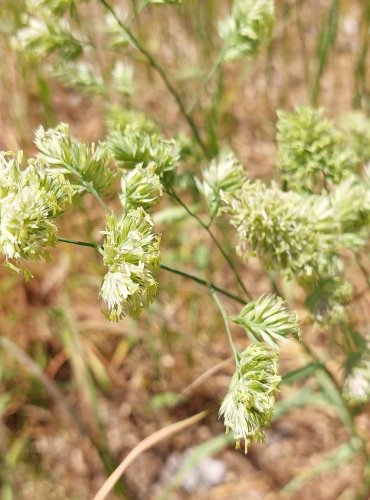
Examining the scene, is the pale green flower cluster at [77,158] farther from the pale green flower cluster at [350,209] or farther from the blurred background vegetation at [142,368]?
the blurred background vegetation at [142,368]

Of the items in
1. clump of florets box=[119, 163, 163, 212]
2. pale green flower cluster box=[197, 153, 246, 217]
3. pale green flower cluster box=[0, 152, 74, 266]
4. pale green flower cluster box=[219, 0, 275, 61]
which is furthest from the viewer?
pale green flower cluster box=[219, 0, 275, 61]

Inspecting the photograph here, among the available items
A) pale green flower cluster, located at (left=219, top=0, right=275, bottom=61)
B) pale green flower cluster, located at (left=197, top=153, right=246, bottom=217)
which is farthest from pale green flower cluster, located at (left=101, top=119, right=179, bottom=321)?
pale green flower cluster, located at (left=219, top=0, right=275, bottom=61)

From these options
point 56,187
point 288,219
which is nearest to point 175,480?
point 288,219

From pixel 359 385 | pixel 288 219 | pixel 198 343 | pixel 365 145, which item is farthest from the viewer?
pixel 198 343

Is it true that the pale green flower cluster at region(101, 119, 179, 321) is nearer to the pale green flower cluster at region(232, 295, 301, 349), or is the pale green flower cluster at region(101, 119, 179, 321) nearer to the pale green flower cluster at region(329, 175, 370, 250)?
the pale green flower cluster at region(232, 295, 301, 349)

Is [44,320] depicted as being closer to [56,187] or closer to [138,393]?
[138,393]

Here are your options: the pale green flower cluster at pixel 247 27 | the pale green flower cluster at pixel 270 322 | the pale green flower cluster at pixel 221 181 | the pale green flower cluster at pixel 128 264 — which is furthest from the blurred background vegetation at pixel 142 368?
the pale green flower cluster at pixel 128 264
